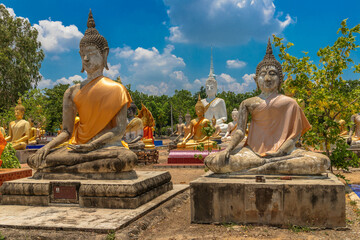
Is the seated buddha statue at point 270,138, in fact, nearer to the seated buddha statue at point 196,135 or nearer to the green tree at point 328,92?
the green tree at point 328,92

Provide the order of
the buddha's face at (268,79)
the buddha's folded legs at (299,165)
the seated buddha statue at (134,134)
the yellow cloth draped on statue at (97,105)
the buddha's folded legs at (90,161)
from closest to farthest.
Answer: the buddha's folded legs at (299,165), the buddha's face at (268,79), the buddha's folded legs at (90,161), the yellow cloth draped on statue at (97,105), the seated buddha statue at (134,134)

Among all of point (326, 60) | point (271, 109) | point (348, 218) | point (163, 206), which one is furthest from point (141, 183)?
point (326, 60)

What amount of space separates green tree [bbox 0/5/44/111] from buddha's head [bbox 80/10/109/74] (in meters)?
25.2

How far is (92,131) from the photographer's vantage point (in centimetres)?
688

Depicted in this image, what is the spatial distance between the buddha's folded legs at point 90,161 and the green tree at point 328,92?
449 centimetres

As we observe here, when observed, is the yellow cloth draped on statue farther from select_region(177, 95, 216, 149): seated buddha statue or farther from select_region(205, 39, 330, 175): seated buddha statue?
select_region(177, 95, 216, 149): seated buddha statue

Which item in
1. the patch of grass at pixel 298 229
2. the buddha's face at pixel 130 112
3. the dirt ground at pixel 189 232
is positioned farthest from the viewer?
the buddha's face at pixel 130 112

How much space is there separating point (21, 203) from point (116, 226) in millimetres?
2523

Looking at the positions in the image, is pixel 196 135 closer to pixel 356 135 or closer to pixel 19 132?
pixel 356 135

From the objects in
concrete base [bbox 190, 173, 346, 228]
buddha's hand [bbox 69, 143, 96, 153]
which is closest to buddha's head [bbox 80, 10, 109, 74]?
buddha's hand [bbox 69, 143, 96, 153]

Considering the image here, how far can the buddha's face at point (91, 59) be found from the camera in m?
7.18

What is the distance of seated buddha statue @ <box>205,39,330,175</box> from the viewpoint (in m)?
5.44

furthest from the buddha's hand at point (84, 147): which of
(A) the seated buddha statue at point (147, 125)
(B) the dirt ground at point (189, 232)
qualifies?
(A) the seated buddha statue at point (147, 125)

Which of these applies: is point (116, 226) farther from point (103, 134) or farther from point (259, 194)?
point (103, 134)
